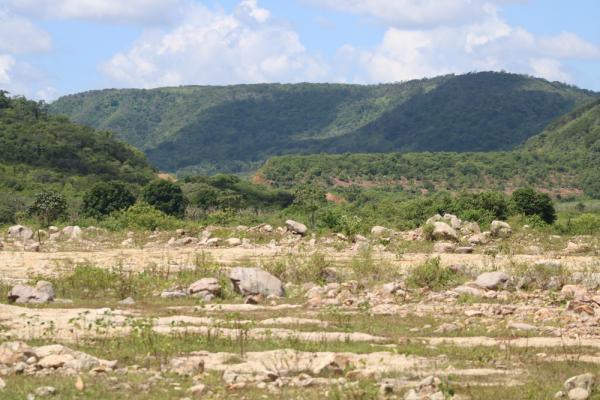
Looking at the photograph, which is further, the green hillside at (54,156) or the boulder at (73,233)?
the green hillside at (54,156)

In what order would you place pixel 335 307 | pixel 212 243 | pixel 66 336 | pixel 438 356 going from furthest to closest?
pixel 212 243, pixel 335 307, pixel 66 336, pixel 438 356

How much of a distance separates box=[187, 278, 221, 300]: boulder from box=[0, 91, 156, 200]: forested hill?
1452 inches

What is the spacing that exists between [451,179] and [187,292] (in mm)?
76882

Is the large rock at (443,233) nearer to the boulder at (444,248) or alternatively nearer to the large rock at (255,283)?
the boulder at (444,248)

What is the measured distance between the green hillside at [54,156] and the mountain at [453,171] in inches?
794

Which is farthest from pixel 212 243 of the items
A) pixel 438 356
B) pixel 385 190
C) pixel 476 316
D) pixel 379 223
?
pixel 385 190

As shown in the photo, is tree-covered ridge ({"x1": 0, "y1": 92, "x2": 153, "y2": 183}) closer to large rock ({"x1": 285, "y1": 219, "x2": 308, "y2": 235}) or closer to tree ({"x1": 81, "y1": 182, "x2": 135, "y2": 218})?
tree ({"x1": 81, "y1": 182, "x2": 135, "y2": 218})

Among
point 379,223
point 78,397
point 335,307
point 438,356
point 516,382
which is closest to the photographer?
point 78,397

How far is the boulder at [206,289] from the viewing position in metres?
18.6

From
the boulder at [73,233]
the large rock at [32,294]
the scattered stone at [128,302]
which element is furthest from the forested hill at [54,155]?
the scattered stone at [128,302]

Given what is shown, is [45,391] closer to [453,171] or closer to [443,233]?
[443,233]

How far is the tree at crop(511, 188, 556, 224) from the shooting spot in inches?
1556

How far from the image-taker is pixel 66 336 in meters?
14.1

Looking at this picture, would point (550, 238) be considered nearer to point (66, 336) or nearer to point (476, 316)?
point (476, 316)
